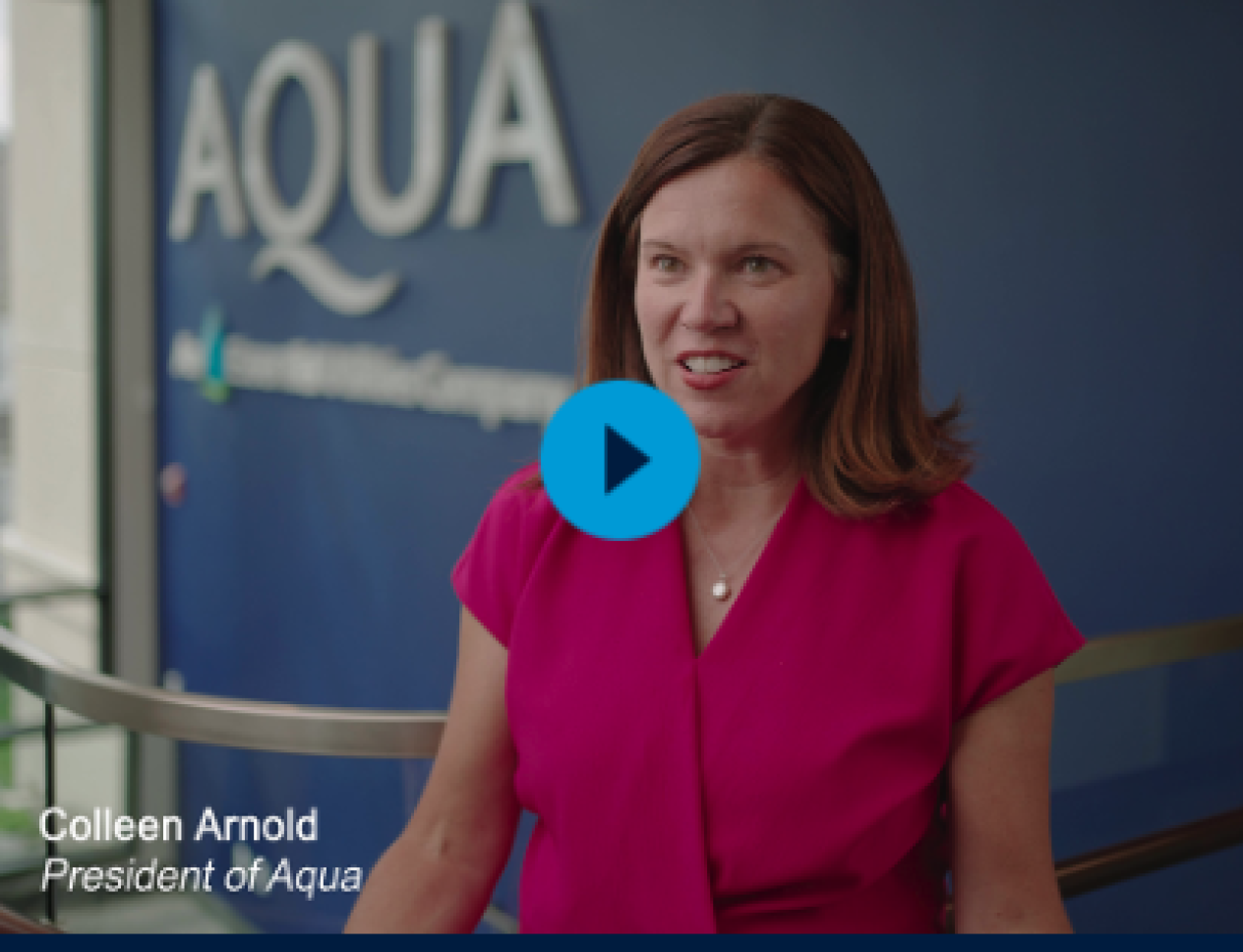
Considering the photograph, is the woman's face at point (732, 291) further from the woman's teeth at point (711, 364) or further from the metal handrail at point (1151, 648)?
the metal handrail at point (1151, 648)

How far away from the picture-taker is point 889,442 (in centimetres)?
118

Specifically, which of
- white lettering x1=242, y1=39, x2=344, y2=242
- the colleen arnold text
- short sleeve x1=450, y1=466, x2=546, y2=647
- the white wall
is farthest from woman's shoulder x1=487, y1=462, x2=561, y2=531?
the white wall

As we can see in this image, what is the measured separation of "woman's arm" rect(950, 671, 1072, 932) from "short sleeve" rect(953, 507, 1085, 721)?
0.07 feet

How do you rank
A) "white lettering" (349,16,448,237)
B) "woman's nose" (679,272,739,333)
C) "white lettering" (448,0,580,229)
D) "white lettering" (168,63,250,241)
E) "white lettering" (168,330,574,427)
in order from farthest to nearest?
"white lettering" (168,63,250,241), "white lettering" (349,16,448,237), "white lettering" (168,330,574,427), "white lettering" (448,0,580,229), "woman's nose" (679,272,739,333)

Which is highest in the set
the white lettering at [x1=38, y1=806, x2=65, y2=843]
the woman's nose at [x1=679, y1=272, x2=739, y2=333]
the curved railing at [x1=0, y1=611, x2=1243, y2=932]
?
the woman's nose at [x1=679, y1=272, x2=739, y2=333]

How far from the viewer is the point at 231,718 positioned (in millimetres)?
1867

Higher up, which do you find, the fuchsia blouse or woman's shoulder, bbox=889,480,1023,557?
woman's shoulder, bbox=889,480,1023,557

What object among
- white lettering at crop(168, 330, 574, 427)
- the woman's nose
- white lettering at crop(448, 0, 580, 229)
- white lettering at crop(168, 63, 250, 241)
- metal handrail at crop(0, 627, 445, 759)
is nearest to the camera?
the woman's nose

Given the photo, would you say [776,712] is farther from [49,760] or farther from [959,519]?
[49,760]

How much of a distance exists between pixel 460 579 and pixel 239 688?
4.54 meters

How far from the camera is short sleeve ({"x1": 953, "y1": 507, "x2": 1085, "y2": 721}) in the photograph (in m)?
1.09

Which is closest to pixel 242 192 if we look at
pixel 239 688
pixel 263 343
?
pixel 263 343

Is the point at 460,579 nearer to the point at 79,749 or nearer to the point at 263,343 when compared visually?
the point at 79,749

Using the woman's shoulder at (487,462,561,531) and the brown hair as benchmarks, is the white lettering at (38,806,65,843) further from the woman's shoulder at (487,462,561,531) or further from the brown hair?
the brown hair
